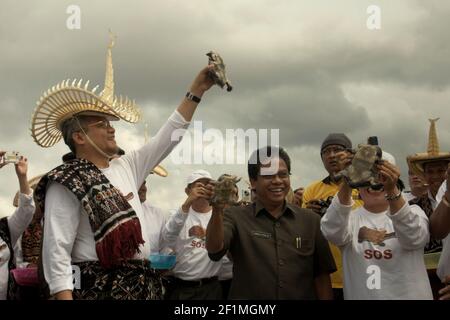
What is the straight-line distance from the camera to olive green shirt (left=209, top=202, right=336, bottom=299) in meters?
3.68

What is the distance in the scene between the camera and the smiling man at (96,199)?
3.12m

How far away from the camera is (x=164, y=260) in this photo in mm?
5480

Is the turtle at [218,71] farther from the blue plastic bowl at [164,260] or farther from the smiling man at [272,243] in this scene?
the blue plastic bowl at [164,260]

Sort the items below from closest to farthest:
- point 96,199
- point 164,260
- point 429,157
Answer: point 96,199 → point 429,157 → point 164,260

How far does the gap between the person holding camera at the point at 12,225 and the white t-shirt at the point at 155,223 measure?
1230 millimetres

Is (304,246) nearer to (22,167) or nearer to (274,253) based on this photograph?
(274,253)

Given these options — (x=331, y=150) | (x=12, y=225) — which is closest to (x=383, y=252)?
(x=331, y=150)

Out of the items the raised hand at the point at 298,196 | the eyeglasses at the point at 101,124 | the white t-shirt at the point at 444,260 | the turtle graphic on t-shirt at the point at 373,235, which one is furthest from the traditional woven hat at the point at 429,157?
the eyeglasses at the point at 101,124

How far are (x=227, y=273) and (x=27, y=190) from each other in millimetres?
2156

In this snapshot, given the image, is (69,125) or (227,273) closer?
(69,125)

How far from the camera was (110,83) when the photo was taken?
4.14m

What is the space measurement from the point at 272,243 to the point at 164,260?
2000 millimetres
